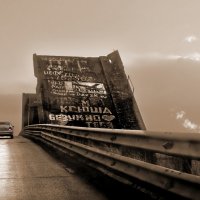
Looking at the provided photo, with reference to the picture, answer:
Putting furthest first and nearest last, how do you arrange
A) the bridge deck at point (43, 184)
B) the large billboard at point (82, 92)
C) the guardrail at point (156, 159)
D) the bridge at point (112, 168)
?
the large billboard at point (82, 92), the bridge deck at point (43, 184), the bridge at point (112, 168), the guardrail at point (156, 159)

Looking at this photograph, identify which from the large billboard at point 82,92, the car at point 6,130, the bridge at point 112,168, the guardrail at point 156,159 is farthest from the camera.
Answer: the large billboard at point 82,92

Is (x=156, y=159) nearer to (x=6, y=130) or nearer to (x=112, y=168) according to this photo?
(x=112, y=168)

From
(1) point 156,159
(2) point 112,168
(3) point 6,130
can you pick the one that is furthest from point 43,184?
(3) point 6,130

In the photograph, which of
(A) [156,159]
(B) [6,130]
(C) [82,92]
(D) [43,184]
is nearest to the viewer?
(A) [156,159]

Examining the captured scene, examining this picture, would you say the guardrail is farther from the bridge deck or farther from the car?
the car

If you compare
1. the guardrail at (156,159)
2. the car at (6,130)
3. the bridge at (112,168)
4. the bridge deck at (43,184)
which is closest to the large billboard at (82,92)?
the car at (6,130)

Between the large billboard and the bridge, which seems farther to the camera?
the large billboard

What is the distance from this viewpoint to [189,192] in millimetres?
4270

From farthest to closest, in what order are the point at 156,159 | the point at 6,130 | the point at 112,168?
the point at 6,130
the point at 112,168
the point at 156,159

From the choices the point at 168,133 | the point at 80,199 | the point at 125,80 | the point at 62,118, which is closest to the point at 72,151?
the point at 80,199

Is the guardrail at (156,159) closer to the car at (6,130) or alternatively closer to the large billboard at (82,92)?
the car at (6,130)

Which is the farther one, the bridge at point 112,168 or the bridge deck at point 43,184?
the bridge deck at point 43,184

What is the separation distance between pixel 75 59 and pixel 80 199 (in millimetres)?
47214

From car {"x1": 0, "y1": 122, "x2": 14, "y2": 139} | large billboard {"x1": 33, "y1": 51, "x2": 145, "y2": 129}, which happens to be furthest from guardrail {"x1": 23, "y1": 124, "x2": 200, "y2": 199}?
large billboard {"x1": 33, "y1": 51, "x2": 145, "y2": 129}
